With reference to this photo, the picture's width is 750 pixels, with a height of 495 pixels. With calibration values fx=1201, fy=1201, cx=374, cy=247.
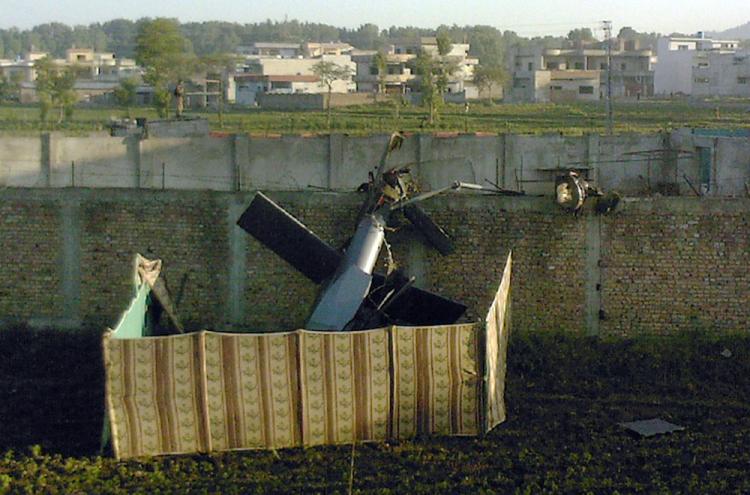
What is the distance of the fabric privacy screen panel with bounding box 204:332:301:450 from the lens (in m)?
11.0

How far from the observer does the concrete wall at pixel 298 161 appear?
957 inches

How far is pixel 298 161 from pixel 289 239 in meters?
10.9

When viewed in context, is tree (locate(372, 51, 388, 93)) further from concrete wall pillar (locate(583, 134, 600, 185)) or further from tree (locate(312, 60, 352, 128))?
concrete wall pillar (locate(583, 134, 600, 185))

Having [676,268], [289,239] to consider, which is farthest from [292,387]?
[676,268]

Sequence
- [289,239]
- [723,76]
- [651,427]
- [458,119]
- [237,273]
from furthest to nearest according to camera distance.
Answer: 1. [723,76]
2. [458,119]
3. [237,273]
4. [289,239]
5. [651,427]

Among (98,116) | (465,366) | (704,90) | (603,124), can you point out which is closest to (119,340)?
(465,366)

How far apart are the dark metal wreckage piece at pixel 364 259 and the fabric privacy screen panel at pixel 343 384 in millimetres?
1414

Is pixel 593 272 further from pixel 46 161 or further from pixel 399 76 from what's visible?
pixel 399 76

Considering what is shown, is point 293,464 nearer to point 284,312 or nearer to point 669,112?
point 284,312

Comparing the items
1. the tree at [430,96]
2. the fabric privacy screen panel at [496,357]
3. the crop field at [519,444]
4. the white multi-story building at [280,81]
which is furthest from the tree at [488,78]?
the fabric privacy screen panel at [496,357]

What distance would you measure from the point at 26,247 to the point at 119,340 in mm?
5207

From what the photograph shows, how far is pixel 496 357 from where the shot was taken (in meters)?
12.2

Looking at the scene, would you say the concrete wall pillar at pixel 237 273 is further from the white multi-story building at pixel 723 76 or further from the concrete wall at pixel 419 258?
the white multi-story building at pixel 723 76

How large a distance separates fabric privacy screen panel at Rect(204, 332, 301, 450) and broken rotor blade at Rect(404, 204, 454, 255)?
3.99 metres
